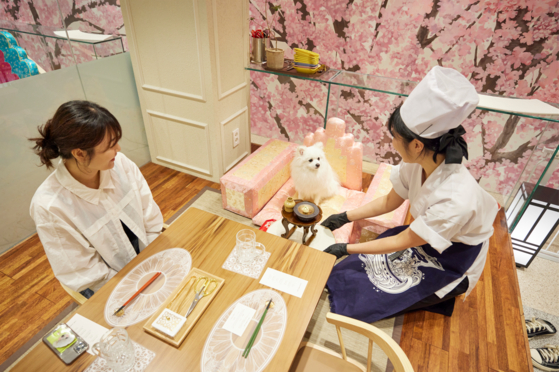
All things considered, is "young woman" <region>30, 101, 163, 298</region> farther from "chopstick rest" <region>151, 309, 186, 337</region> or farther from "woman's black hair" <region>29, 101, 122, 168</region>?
"chopstick rest" <region>151, 309, 186, 337</region>

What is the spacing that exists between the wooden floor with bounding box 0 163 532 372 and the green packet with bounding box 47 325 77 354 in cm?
108

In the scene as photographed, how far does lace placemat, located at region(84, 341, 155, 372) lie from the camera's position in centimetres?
102

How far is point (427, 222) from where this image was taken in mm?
1453

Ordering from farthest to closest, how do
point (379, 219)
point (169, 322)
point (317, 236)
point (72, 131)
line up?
point (379, 219)
point (317, 236)
point (72, 131)
point (169, 322)

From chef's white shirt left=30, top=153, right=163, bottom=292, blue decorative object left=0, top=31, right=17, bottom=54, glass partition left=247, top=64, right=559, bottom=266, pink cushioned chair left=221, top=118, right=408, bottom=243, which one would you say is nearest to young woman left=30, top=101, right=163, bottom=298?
chef's white shirt left=30, top=153, right=163, bottom=292

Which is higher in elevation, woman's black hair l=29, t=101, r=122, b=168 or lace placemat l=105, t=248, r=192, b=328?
woman's black hair l=29, t=101, r=122, b=168

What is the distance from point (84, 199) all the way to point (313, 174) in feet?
5.13

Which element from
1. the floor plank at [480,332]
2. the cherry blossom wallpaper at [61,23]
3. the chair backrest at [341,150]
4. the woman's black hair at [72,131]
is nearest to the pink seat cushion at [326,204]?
the chair backrest at [341,150]

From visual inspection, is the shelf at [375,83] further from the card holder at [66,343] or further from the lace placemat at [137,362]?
the card holder at [66,343]

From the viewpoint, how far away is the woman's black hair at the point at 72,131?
1.24 m

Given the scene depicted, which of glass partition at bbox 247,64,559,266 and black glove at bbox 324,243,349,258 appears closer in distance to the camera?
black glove at bbox 324,243,349,258

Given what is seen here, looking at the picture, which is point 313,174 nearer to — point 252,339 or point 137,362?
point 252,339

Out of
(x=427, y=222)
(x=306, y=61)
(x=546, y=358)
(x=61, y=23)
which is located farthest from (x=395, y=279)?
(x=61, y=23)

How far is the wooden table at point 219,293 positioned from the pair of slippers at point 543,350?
1575mm
